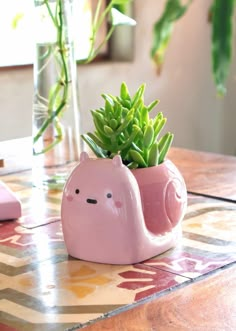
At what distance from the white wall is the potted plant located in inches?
58.3

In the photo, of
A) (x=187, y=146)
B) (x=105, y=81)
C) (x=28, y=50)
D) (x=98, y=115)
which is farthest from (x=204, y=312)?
(x=187, y=146)

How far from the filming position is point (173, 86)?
3020 mm

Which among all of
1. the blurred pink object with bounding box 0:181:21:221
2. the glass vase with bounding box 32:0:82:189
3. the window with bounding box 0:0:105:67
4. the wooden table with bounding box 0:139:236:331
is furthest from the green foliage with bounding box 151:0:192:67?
the window with bounding box 0:0:105:67

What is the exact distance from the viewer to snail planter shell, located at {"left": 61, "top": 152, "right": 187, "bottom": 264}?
0.93 meters

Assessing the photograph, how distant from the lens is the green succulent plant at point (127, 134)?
98 centimetres

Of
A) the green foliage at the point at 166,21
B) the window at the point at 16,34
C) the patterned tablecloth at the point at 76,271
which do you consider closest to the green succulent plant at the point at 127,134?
the patterned tablecloth at the point at 76,271

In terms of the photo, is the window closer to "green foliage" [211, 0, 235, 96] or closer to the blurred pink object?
the blurred pink object

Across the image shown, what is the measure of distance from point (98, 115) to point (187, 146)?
220 cm

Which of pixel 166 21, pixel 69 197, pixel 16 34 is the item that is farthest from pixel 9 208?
pixel 16 34

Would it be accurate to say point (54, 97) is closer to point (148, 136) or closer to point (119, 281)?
point (148, 136)

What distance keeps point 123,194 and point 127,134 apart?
11cm

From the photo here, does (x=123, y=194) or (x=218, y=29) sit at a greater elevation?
(x=218, y=29)

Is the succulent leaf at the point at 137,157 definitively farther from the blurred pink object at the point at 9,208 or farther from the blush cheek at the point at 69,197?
the blurred pink object at the point at 9,208

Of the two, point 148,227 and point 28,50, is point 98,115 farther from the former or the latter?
point 28,50
